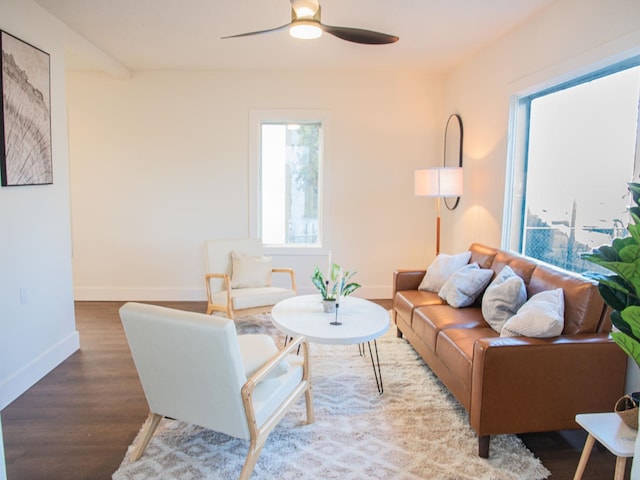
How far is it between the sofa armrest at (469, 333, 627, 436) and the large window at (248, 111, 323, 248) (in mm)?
3409

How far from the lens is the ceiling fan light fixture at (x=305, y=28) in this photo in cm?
257

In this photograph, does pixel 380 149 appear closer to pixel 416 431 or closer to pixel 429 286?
pixel 429 286

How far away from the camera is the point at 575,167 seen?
10.6ft

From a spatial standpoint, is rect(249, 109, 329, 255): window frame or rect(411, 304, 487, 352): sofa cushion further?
rect(249, 109, 329, 255): window frame

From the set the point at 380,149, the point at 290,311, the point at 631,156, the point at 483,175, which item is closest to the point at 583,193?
the point at 631,156

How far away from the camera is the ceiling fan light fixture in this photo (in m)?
2.57

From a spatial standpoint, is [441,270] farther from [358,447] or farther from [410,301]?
[358,447]

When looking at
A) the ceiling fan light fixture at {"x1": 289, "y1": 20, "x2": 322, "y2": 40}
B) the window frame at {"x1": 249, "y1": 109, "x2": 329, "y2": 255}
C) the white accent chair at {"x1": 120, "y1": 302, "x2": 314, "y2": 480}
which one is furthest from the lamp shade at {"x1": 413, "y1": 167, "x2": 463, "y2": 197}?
the white accent chair at {"x1": 120, "y1": 302, "x2": 314, "y2": 480}

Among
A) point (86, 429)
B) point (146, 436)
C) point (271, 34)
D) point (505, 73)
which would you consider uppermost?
point (271, 34)

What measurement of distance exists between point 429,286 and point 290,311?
1284mm

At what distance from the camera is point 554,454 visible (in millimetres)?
2408

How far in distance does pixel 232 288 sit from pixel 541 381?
9.49ft

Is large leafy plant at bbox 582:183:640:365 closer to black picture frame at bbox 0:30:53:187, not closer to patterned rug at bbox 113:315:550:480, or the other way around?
patterned rug at bbox 113:315:550:480

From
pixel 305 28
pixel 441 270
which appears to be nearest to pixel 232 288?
pixel 441 270
